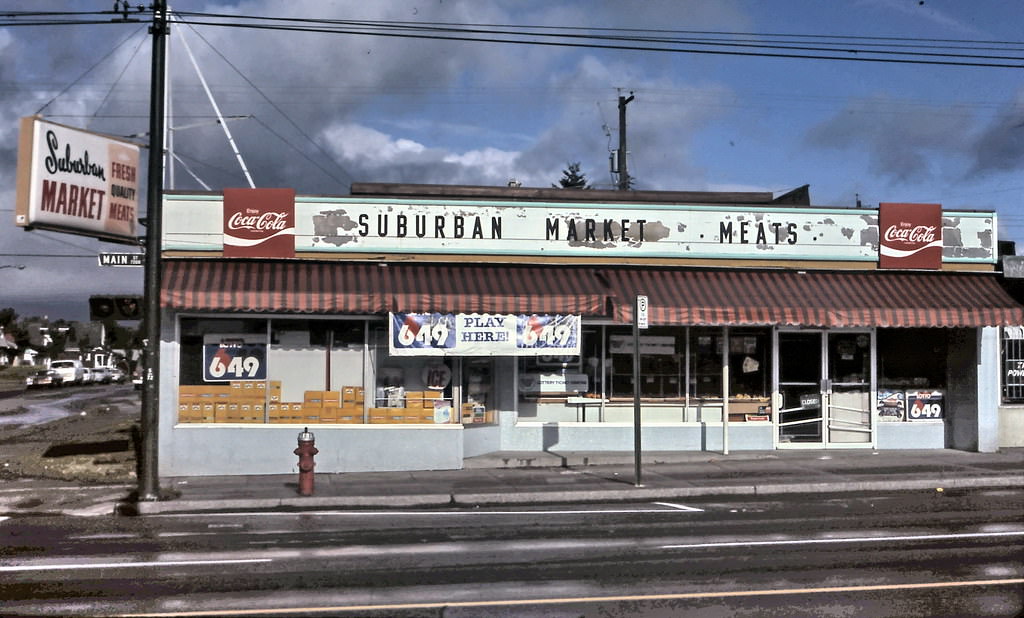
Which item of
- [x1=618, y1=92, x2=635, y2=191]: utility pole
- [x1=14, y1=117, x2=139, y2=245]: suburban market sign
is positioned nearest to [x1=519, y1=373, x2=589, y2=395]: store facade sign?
[x1=14, y1=117, x2=139, y2=245]: suburban market sign

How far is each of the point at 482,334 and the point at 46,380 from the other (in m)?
49.7

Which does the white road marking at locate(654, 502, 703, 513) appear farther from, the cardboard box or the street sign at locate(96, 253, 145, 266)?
the street sign at locate(96, 253, 145, 266)

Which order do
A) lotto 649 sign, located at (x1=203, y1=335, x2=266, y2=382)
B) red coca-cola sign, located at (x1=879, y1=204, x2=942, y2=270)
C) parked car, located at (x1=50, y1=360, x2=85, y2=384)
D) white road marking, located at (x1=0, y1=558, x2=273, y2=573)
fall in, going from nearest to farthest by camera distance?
1. white road marking, located at (x1=0, y1=558, x2=273, y2=573)
2. lotto 649 sign, located at (x1=203, y1=335, x2=266, y2=382)
3. red coca-cola sign, located at (x1=879, y1=204, x2=942, y2=270)
4. parked car, located at (x1=50, y1=360, x2=85, y2=384)

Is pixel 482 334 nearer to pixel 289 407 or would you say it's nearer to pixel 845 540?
pixel 289 407

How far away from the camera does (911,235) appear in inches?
750

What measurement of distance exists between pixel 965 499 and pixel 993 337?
608 centimetres

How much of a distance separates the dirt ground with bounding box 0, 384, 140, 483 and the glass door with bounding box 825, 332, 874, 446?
A: 13.6 metres

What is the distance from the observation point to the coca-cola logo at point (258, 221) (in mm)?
17141

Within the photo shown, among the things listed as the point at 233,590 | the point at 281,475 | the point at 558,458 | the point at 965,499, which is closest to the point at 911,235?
the point at 965,499

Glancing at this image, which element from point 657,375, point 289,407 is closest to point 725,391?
point 657,375

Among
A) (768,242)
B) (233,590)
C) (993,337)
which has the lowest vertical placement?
(233,590)

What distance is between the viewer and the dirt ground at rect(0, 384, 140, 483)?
56.4ft

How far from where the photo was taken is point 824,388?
19.4 metres

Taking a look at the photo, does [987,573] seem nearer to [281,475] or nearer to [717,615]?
[717,615]
